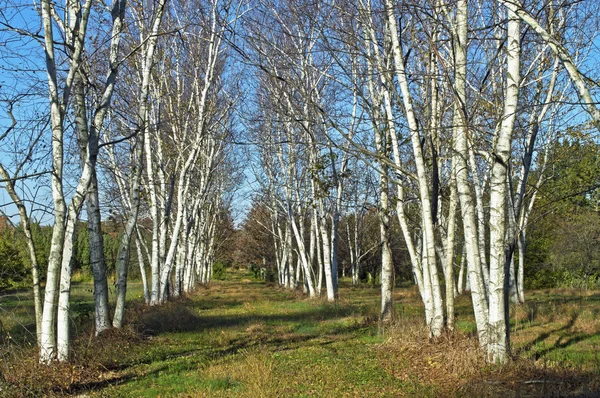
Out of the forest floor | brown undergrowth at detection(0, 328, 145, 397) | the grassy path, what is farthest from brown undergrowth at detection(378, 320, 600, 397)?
brown undergrowth at detection(0, 328, 145, 397)

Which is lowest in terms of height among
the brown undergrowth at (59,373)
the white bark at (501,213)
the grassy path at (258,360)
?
the grassy path at (258,360)

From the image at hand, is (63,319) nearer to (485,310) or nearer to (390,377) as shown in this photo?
(390,377)

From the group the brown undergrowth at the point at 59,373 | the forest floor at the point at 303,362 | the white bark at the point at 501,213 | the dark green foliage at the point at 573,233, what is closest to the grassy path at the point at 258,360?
the forest floor at the point at 303,362

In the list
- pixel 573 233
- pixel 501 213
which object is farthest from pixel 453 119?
pixel 573 233

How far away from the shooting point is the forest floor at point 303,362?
725cm

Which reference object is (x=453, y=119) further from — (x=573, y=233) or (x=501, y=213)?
(x=573, y=233)

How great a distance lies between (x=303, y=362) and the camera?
950cm

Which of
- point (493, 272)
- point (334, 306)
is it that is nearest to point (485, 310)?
point (493, 272)

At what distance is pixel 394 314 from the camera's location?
1491cm

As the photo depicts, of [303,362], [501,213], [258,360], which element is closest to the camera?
[501,213]

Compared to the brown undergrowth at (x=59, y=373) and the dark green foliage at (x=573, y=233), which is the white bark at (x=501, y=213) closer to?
the brown undergrowth at (x=59, y=373)

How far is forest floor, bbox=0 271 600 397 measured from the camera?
7254 mm

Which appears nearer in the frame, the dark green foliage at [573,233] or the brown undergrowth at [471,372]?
the brown undergrowth at [471,372]

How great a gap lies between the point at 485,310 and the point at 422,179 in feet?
8.42
